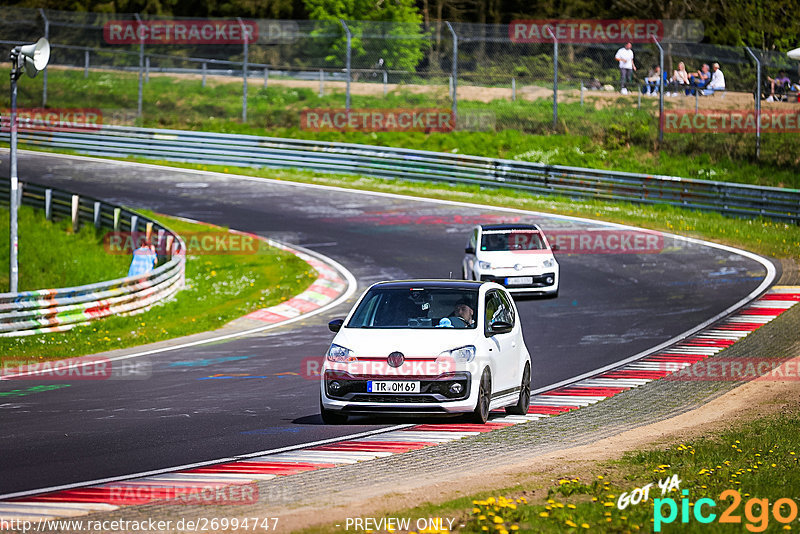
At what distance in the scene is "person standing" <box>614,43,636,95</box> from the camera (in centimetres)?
3575

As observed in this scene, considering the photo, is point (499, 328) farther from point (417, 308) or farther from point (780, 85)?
point (780, 85)

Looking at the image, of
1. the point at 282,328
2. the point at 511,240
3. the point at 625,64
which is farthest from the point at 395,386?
the point at 625,64

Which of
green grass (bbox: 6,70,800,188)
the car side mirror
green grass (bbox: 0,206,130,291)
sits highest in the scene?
green grass (bbox: 6,70,800,188)

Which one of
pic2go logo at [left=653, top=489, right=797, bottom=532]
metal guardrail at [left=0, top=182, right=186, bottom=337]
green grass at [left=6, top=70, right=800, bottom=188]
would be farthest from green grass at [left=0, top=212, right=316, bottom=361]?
pic2go logo at [left=653, top=489, right=797, bottom=532]

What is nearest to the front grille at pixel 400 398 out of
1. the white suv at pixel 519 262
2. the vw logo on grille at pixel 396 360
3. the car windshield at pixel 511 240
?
the vw logo on grille at pixel 396 360

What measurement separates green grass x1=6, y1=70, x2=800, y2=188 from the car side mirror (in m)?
24.4

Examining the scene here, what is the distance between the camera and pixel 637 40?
35281 millimetres

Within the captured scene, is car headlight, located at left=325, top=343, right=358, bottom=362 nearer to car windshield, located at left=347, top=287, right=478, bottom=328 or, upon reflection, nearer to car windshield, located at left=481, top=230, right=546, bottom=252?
car windshield, located at left=347, top=287, right=478, bottom=328

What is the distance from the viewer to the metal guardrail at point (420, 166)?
31438mm

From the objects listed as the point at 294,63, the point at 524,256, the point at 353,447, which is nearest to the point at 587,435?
the point at 353,447

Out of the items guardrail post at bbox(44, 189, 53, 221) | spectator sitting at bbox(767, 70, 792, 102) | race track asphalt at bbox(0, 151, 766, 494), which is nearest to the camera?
race track asphalt at bbox(0, 151, 766, 494)

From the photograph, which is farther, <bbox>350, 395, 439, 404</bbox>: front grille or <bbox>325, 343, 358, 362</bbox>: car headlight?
<bbox>325, 343, 358, 362</bbox>: car headlight

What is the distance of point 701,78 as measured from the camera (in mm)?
35250

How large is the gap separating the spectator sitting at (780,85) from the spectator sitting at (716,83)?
143 centimetres
